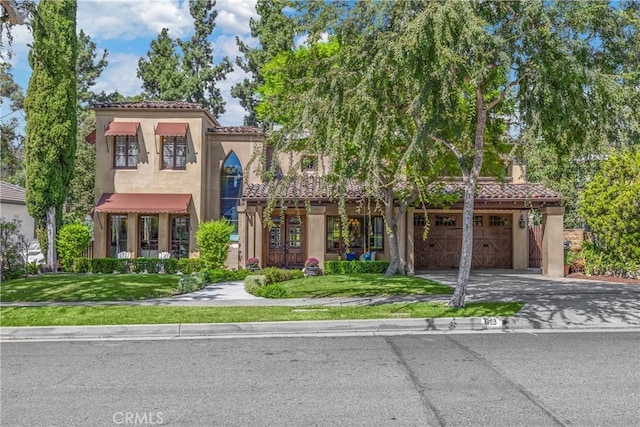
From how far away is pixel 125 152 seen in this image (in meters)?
25.0

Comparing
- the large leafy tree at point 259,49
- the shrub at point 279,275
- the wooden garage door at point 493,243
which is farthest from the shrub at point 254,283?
the large leafy tree at point 259,49

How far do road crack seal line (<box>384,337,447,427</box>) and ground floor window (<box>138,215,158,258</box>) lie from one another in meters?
18.2

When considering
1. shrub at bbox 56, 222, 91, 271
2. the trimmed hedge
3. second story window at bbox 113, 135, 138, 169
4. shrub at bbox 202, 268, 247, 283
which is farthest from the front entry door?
shrub at bbox 56, 222, 91, 271

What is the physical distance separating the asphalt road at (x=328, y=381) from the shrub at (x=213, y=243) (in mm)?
12242

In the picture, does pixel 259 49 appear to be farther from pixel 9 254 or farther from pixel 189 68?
pixel 9 254

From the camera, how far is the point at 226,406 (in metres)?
5.57

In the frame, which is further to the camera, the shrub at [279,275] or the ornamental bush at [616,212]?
the ornamental bush at [616,212]

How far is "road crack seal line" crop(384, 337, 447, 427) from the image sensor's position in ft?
17.0

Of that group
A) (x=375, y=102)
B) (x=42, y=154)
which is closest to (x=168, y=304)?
(x=375, y=102)

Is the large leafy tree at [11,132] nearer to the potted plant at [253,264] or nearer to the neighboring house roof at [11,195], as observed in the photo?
the neighboring house roof at [11,195]

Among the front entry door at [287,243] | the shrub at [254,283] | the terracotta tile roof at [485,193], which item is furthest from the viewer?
the front entry door at [287,243]

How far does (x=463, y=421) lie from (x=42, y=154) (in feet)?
74.8

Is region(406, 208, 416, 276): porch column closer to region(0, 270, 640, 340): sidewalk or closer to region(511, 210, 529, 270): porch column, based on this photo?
region(0, 270, 640, 340): sidewalk

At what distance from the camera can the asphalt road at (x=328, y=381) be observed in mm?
5246
